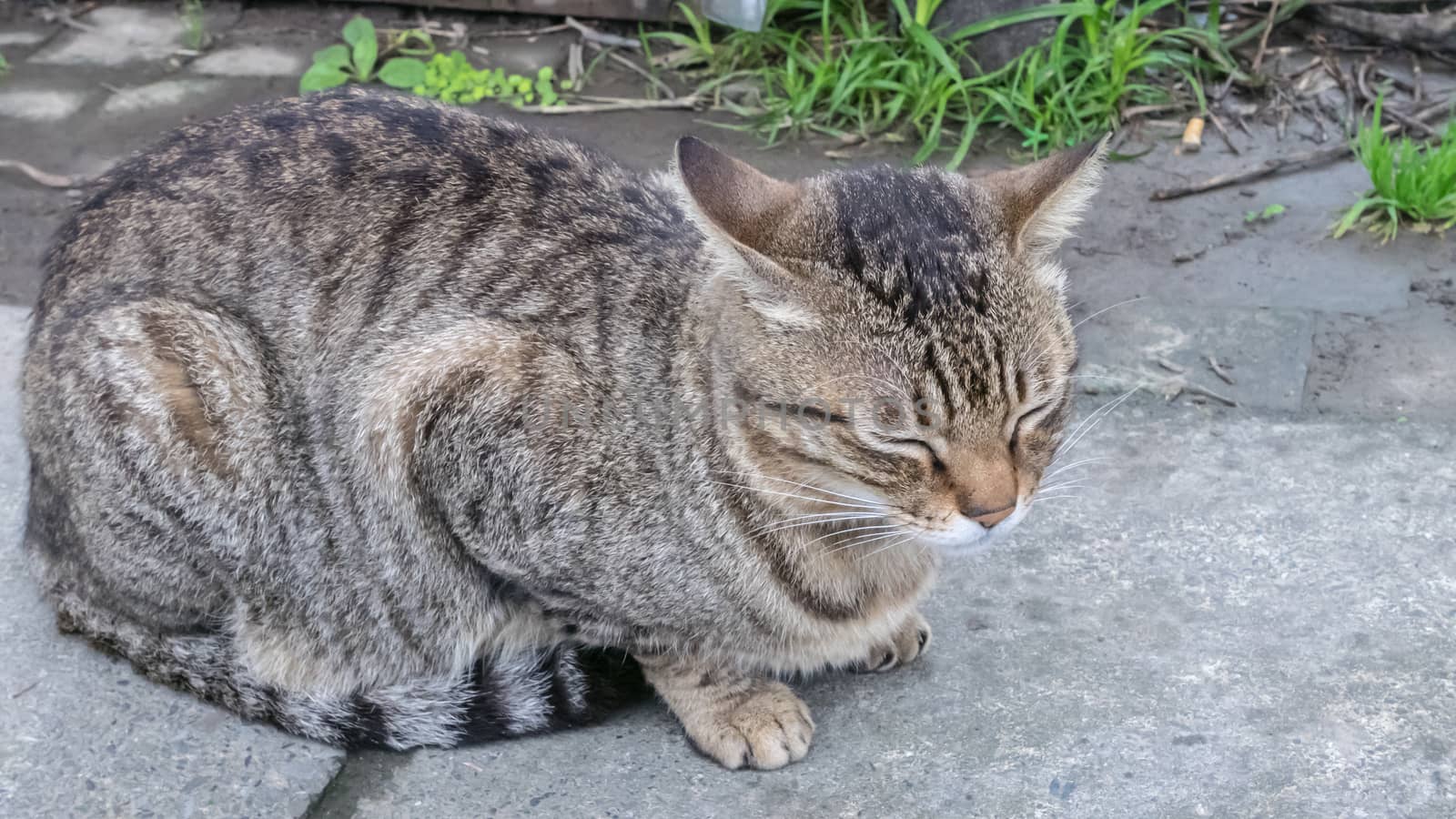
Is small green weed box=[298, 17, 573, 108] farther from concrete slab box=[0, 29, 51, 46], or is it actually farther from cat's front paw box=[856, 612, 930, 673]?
cat's front paw box=[856, 612, 930, 673]

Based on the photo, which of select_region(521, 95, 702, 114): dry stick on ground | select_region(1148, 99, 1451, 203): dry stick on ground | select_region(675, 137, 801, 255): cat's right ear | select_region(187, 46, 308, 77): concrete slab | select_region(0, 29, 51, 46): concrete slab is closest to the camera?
select_region(675, 137, 801, 255): cat's right ear

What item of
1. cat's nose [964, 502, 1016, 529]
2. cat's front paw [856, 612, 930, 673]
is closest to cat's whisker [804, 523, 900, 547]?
cat's nose [964, 502, 1016, 529]

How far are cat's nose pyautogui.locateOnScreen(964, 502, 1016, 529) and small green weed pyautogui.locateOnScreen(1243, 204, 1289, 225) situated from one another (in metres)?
2.28

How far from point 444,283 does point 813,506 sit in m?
0.80

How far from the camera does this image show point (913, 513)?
7.36 feet

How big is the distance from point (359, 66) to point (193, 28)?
0.91m

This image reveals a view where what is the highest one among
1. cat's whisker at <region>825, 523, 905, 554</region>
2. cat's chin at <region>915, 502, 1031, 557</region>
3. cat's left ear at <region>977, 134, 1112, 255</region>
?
cat's left ear at <region>977, 134, 1112, 255</region>

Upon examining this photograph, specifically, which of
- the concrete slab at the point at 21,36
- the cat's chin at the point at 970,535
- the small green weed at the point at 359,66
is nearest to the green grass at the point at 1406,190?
the cat's chin at the point at 970,535

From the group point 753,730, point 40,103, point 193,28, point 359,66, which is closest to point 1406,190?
point 753,730

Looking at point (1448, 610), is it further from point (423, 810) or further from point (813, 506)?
point (423, 810)

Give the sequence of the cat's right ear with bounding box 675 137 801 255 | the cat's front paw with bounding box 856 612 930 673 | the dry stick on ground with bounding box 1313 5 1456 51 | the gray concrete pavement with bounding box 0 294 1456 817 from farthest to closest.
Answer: the dry stick on ground with bounding box 1313 5 1456 51 → the cat's front paw with bounding box 856 612 930 673 → the gray concrete pavement with bounding box 0 294 1456 817 → the cat's right ear with bounding box 675 137 801 255

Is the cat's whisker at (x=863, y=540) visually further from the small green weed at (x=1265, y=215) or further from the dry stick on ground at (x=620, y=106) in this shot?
the dry stick on ground at (x=620, y=106)

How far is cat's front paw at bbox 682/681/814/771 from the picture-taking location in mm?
2461

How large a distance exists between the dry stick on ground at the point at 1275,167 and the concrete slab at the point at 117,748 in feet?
9.99
